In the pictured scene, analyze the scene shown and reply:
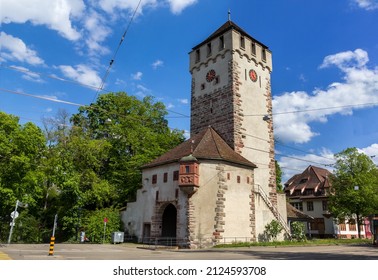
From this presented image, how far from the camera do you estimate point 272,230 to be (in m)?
27.9

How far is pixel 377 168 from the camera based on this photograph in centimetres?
4253

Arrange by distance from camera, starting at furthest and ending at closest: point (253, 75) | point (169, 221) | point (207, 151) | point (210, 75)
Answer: point (210, 75), point (253, 75), point (169, 221), point (207, 151)

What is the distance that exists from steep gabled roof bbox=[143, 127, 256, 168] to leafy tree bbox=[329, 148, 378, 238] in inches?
740

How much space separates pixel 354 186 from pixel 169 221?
23728mm

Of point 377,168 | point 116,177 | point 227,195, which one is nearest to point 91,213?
point 116,177

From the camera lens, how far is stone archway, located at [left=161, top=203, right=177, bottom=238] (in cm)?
2839

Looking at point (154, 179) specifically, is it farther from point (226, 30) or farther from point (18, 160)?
point (226, 30)

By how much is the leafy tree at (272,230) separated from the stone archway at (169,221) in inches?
307

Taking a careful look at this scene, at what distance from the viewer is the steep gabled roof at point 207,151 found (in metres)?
26.1

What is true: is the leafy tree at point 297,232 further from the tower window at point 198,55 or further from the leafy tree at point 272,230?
the tower window at point 198,55

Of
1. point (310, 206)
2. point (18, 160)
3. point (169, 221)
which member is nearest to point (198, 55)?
point (169, 221)

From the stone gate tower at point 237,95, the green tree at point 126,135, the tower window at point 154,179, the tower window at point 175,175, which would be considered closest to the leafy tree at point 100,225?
the green tree at point 126,135
